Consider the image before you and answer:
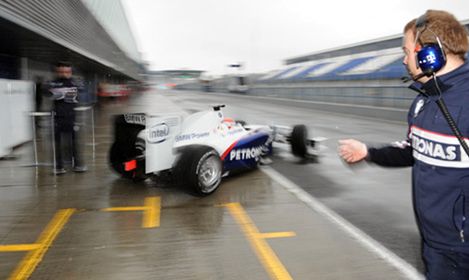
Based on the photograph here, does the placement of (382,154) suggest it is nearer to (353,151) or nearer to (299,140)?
(353,151)

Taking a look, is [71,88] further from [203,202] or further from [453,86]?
[453,86]

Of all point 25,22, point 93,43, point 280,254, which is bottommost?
point 280,254

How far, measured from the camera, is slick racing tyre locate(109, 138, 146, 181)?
6.03 metres

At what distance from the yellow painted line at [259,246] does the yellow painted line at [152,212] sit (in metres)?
0.92

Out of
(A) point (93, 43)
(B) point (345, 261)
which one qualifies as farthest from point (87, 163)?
(A) point (93, 43)

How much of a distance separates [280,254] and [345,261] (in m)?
0.61

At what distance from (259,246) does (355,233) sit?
1120mm

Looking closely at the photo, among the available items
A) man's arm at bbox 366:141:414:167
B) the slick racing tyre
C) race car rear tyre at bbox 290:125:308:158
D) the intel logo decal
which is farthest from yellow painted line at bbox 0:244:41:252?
race car rear tyre at bbox 290:125:308:158

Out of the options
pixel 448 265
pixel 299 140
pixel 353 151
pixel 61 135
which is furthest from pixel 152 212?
pixel 299 140

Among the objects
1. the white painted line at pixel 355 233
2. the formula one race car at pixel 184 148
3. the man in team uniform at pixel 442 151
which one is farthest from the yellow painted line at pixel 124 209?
the man in team uniform at pixel 442 151

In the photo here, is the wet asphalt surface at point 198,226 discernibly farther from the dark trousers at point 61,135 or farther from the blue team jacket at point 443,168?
the blue team jacket at point 443,168

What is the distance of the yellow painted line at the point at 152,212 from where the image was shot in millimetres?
4672

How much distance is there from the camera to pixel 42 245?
4.06m

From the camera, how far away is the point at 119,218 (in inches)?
192
